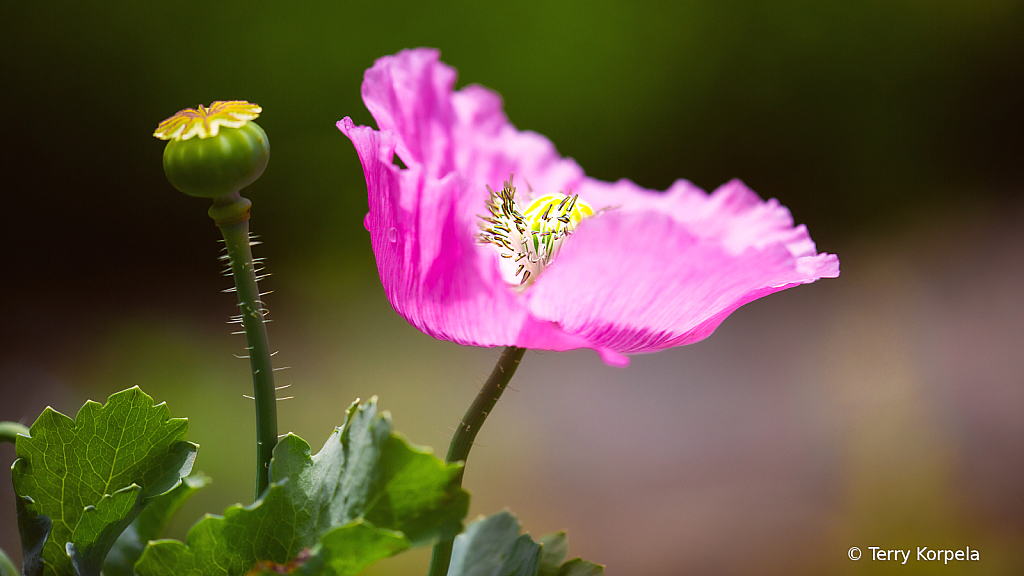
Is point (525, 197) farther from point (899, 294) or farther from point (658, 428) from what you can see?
point (899, 294)

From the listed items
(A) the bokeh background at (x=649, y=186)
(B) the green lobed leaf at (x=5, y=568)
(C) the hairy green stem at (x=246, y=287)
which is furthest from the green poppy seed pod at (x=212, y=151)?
(A) the bokeh background at (x=649, y=186)

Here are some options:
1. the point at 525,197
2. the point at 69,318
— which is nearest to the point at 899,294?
the point at 525,197

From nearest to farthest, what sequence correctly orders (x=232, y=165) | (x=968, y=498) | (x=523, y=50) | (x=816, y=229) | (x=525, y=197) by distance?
(x=232, y=165)
(x=525, y=197)
(x=968, y=498)
(x=523, y=50)
(x=816, y=229)

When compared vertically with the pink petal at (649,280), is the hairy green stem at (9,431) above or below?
below

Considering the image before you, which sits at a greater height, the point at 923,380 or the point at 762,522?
the point at 923,380

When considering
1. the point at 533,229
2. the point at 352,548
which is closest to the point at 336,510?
the point at 352,548

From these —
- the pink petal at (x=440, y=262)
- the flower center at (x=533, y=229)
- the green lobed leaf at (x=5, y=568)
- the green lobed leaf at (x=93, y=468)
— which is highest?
the flower center at (x=533, y=229)

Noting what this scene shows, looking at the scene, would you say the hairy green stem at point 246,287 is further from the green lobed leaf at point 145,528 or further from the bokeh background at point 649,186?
the bokeh background at point 649,186

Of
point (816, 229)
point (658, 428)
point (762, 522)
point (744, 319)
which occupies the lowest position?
point (762, 522)
